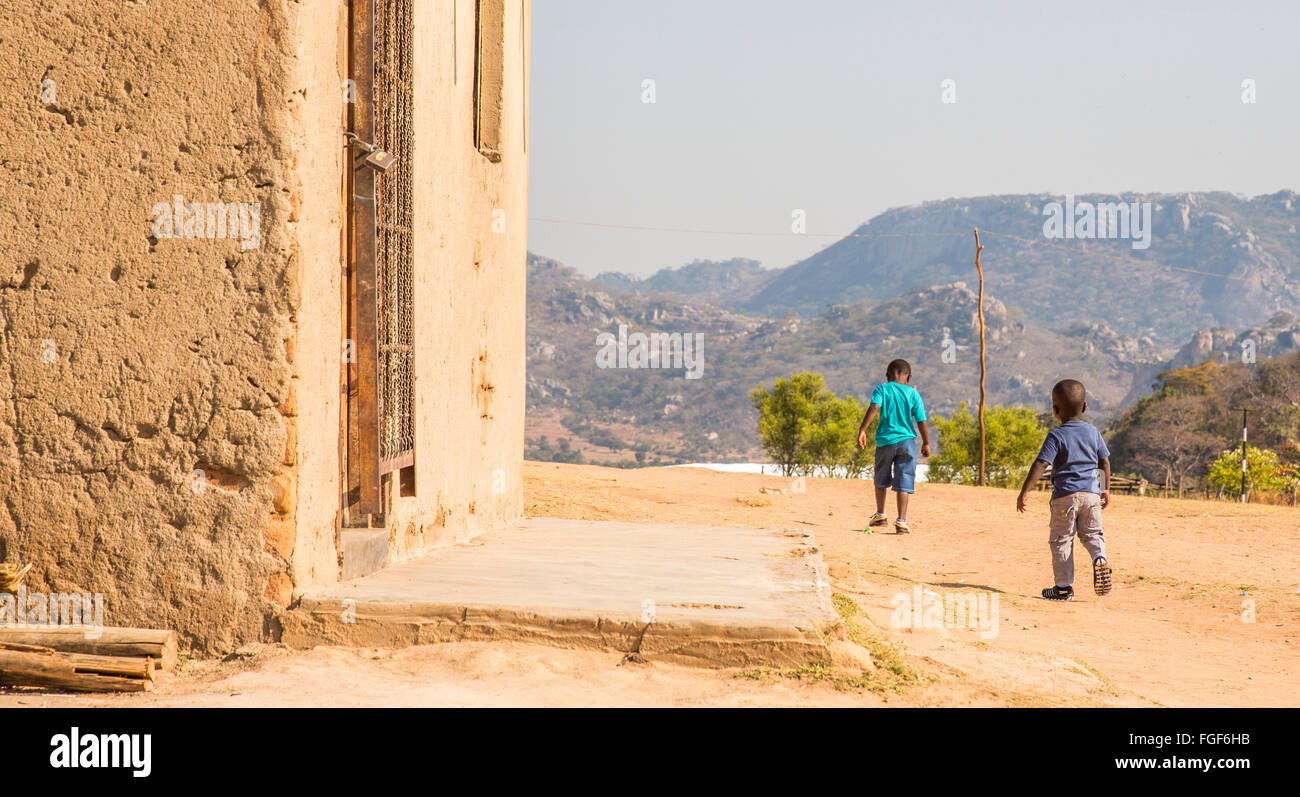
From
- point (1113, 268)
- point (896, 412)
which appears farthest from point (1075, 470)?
point (1113, 268)

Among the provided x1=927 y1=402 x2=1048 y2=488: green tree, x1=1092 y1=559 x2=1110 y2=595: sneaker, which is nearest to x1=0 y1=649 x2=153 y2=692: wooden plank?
x1=1092 y1=559 x2=1110 y2=595: sneaker

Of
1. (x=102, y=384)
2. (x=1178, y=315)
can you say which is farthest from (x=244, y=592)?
(x=1178, y=315)

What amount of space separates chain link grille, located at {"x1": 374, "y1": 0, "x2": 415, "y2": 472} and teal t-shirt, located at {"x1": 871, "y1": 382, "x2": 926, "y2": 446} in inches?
200

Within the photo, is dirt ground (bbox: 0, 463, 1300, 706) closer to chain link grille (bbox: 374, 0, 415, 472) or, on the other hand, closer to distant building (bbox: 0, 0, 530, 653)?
distant building (bbox: 0, 0, 530, 653)

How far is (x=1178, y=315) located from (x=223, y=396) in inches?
6552

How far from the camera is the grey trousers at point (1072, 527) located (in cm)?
641

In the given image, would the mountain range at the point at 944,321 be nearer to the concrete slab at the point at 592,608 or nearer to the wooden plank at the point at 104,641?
the concrete slab at the point at 592,608

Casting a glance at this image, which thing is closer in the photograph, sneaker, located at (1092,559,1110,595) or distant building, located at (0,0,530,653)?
distant building, located at (0,0,530,653)

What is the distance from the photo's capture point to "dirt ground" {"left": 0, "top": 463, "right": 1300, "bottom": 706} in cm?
321

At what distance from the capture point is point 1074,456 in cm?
642

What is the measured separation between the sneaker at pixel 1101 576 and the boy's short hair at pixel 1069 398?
1027 millimetres

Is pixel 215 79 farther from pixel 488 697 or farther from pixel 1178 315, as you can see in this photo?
pixel 1178 315

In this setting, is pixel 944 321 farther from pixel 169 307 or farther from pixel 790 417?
pixel 169 307

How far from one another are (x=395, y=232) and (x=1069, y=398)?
4.37m
